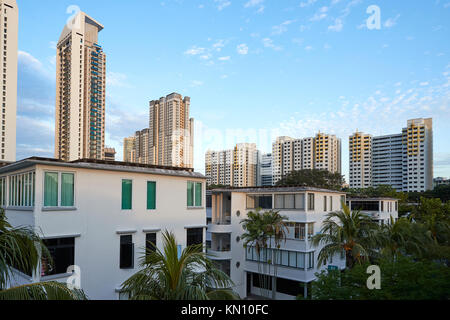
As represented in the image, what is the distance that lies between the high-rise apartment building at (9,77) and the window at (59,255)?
3978 inches

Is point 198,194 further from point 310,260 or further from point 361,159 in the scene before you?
point 361,159

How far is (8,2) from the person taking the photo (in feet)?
349

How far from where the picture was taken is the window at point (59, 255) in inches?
622

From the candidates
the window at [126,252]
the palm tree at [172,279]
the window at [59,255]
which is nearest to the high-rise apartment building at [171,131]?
the window at [126,252]

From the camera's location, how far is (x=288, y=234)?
1358 inches

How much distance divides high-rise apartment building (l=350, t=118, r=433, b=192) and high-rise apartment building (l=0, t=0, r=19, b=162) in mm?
148032

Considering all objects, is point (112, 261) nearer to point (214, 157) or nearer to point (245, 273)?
point (245, 273)

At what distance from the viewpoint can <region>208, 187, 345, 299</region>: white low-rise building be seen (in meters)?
33.3

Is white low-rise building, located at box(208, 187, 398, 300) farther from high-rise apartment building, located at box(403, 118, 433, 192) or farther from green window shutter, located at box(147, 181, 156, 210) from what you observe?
high-rise apartment building, located at box(403, 118, 433, 192)

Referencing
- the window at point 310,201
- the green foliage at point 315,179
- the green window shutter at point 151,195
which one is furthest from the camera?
the green foliage at point 315,179

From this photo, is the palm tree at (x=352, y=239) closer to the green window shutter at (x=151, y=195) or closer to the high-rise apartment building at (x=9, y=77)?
the green window shutter at (x=151, y=195)

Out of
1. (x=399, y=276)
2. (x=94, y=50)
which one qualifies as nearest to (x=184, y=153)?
(x=94, y=50)

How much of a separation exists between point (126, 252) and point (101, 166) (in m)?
5.23
